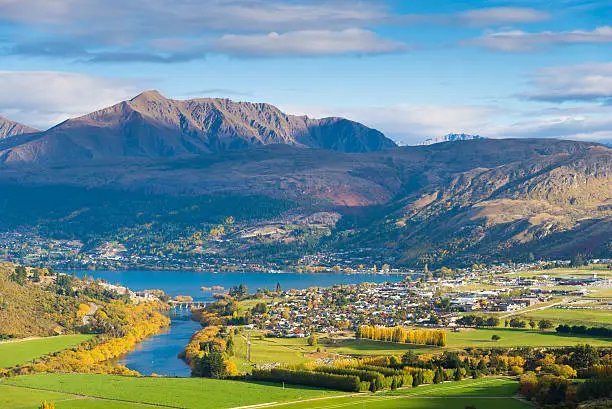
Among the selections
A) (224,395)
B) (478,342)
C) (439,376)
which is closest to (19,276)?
(478,342)

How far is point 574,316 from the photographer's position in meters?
121

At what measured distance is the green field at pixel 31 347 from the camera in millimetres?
104812

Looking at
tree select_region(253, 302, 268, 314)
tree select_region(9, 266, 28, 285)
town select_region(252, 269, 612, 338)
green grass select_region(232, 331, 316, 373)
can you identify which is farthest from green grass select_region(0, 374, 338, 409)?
tree select_region(9, 266, 28, 285)

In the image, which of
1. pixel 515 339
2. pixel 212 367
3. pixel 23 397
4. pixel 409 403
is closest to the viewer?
pixel 409 403

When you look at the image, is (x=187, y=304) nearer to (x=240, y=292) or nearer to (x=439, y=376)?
(x=240, y=292)

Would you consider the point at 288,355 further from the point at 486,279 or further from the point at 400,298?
the point at 486,279

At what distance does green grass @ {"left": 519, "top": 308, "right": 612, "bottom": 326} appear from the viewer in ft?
380

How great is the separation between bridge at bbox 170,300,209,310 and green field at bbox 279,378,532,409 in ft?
278

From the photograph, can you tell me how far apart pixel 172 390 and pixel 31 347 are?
34.5 meters

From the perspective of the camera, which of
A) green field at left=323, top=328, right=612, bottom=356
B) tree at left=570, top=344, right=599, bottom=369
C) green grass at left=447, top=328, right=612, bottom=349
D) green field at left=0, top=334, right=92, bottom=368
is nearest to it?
tree at left=570, top=344, right=599, bottom=369

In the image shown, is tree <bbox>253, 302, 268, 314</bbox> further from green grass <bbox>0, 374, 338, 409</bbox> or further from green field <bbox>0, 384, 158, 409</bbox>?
green field <bbox>0, 384, 158, 409</bbox>

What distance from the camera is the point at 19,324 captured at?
124 metres

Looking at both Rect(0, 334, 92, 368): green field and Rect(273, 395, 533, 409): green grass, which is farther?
Rect(0, 334, 92, 368): green field

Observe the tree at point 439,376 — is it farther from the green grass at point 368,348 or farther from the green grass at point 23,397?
the green grass at point 23,397
